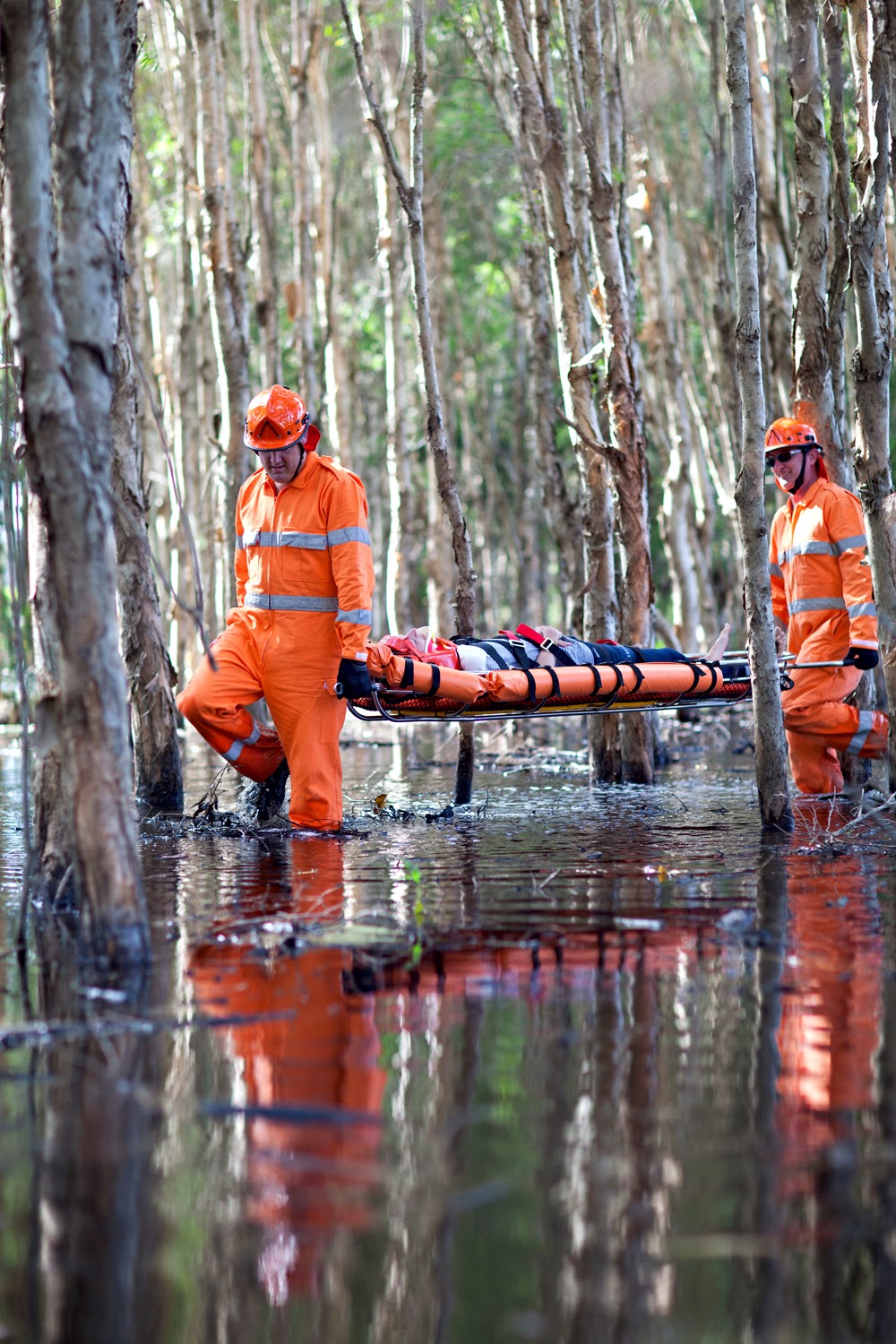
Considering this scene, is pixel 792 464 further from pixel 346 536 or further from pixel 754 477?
pixel 346 536

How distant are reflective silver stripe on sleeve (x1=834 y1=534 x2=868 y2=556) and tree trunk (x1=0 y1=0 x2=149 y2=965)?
4.88 meters

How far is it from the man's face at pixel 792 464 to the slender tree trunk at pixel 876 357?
502mm

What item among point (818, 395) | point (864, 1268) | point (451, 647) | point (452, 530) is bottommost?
point (864, 1268)

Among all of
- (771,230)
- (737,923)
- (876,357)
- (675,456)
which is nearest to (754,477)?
(876,357)

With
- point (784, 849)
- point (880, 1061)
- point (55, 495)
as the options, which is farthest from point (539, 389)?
point (880, 1061)

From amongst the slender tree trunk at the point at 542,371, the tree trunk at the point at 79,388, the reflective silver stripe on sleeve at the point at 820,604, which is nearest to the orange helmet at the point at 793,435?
the reflective silver stripe on sleeve at the point at 820,604

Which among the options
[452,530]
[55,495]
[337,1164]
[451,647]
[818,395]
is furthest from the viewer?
[452,530]

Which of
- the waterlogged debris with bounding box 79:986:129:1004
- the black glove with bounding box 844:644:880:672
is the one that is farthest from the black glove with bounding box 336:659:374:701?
the waterlogged debris with bounding box 79:986:129:1004

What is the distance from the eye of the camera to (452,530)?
9.19m

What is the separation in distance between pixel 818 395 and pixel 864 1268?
6.75m

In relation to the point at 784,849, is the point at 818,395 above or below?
above

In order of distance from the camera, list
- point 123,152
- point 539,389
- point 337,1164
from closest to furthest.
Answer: point 337,1164
point 123,152
point 539,389

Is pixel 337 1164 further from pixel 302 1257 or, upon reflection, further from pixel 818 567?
pixel 818 567

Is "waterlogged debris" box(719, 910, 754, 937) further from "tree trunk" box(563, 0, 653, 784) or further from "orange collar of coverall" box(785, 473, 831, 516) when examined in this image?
"tree trunk" box(563, 0, 653, 784)
